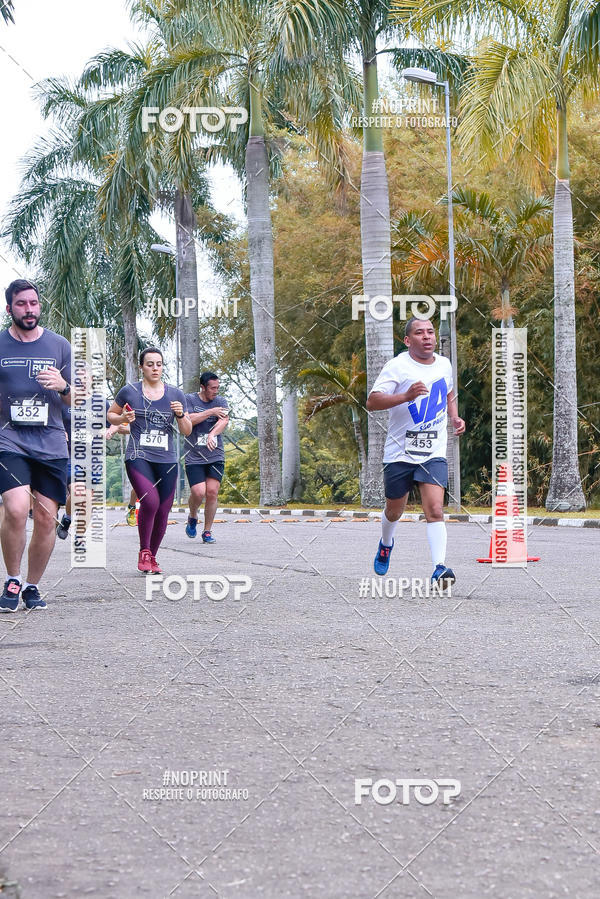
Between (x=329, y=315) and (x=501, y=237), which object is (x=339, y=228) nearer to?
(x=329, y=315)

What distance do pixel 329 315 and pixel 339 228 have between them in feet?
8.54

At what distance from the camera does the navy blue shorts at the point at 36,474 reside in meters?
7.08

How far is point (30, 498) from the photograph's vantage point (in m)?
7.22

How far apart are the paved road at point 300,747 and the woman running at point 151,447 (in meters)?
2.13

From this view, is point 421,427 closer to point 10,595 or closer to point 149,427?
point 149,427

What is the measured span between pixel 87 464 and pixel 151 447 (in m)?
6.01

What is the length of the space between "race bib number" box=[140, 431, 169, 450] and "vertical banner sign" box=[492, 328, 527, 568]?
2960 millimetres

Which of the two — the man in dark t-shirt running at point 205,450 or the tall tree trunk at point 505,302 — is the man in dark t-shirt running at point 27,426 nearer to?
the man in dark t-shirt running at point 205,450

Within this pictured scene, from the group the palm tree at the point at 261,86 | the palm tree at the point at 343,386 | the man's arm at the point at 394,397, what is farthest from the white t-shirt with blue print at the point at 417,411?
the palm tree at the point at 343,386

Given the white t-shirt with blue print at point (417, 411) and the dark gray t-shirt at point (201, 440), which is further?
the dark gray t-shirt at point (201, 440)

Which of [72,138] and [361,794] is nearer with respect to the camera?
[361,794]

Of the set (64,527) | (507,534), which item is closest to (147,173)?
(64,527)

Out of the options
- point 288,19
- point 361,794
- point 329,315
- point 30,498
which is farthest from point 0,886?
point 329,315

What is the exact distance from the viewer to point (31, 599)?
746cm
